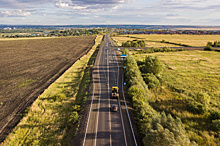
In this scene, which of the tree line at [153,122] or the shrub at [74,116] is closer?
the tree line at [153,122]

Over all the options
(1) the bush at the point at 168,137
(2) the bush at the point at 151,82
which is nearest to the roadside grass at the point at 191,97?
(2) the bush at the point at 151,82

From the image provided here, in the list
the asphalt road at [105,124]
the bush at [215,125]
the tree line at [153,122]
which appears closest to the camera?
the tree line at [153,122]

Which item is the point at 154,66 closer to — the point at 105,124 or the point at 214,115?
the point at 214,115

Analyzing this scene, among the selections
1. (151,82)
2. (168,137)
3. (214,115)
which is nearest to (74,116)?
(168,137)

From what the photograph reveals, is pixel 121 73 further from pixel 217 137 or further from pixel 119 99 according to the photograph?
pixel 217 137

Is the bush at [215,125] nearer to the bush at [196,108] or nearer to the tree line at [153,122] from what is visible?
the bush at [196,108]

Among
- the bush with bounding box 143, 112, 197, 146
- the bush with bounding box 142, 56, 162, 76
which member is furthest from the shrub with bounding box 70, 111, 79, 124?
the bush with bounding box 142, 56, 162, 76

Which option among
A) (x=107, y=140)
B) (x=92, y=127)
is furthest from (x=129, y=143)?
(x=92, y=127)
